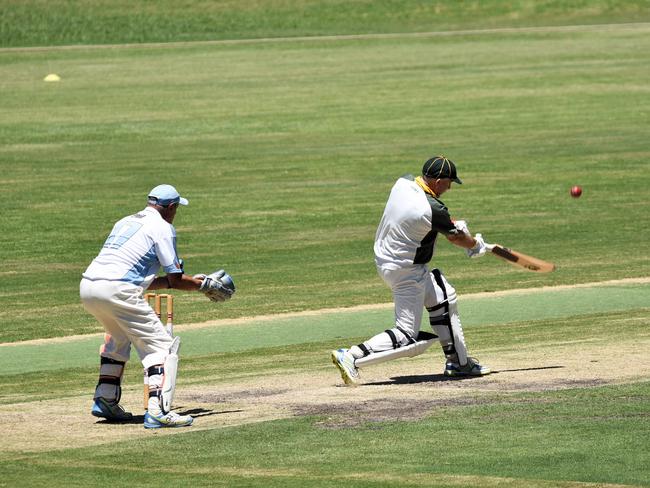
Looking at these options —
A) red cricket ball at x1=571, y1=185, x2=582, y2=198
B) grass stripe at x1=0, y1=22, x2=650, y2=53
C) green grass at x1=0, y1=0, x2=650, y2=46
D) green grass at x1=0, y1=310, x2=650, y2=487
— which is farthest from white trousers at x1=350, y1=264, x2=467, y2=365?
green grass at x1=0, y1=0, x2=650, y2=46

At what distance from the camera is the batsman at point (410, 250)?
501 inches

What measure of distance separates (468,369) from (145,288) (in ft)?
10.9

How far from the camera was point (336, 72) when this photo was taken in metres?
49.2

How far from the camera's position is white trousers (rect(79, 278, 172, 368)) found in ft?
37.2

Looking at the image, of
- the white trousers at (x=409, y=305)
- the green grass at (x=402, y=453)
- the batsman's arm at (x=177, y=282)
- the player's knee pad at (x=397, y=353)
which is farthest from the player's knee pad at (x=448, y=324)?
the batsman's arm at (x=177, y=282)

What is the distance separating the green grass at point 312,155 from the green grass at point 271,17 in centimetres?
780

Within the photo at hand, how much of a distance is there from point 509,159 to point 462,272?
1185 cm

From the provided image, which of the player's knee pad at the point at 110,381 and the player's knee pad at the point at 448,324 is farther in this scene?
the player's knee pad at the point at 448,324

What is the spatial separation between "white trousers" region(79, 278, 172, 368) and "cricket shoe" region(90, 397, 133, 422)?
483mm

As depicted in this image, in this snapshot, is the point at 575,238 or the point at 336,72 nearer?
the point at 575,238

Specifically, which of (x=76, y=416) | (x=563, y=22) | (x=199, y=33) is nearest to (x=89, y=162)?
(x=76, y=416)

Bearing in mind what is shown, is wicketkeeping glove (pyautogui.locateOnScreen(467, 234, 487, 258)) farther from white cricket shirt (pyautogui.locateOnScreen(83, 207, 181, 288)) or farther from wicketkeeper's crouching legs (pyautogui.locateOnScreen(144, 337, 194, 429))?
wicketkeeper's crouching legs (pyautogui.locateOnScreen(144, 337, 194, 429))

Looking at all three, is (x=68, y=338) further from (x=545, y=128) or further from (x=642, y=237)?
(x=545, y=128)

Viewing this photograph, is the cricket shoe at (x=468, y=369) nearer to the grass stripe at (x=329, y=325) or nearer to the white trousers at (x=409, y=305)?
the white trousers at (x=409, y=305)
